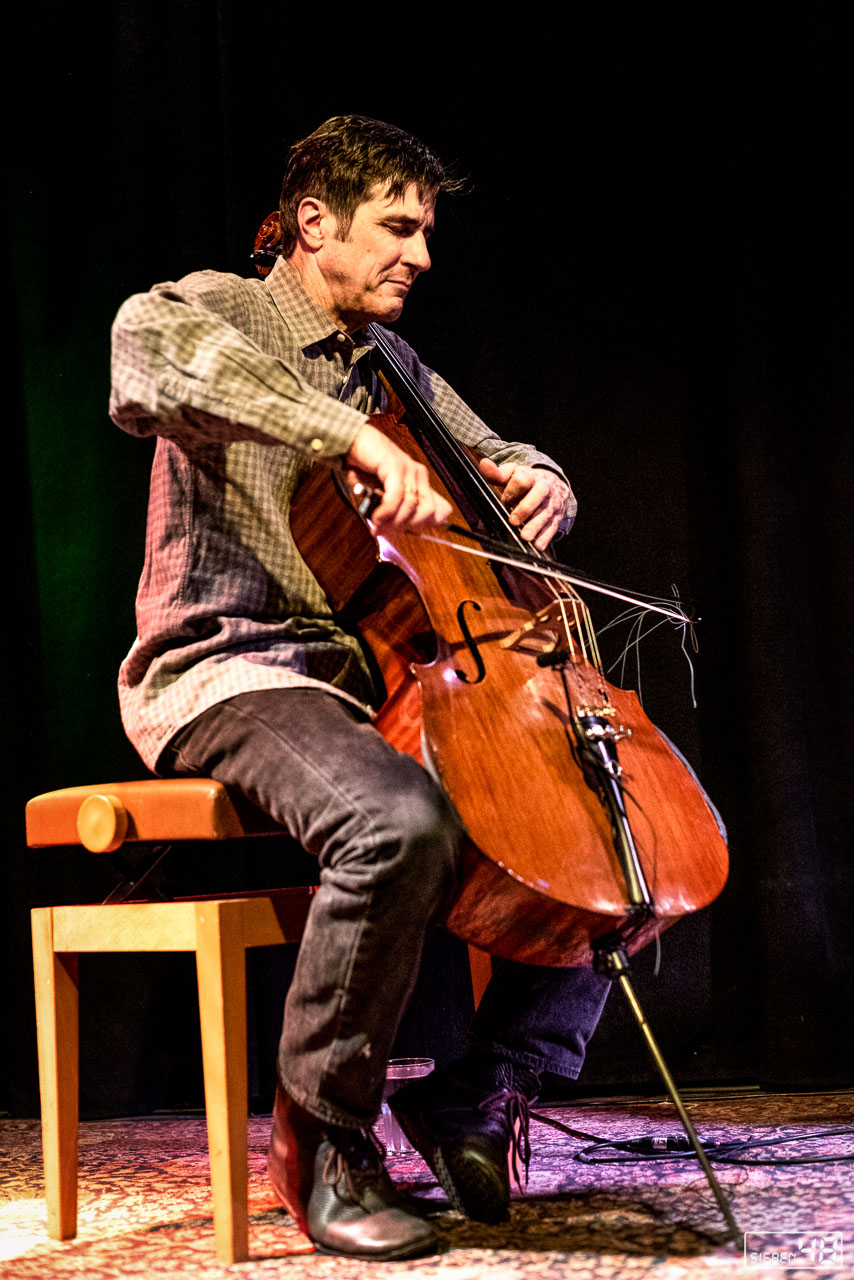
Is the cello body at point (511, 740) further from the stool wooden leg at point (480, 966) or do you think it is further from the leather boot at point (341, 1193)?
the stool wooden leg at point (480, 966)

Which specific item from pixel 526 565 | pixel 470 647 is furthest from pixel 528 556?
pixel 470 647

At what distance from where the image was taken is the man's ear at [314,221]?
5.98ft

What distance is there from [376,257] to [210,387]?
1.63 ft

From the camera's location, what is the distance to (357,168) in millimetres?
1821

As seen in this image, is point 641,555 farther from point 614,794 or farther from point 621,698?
point 614,794

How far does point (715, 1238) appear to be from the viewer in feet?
4.42

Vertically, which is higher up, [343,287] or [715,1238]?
[343,287]

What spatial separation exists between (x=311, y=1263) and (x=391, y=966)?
337mm

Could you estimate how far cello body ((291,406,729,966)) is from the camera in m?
1.30

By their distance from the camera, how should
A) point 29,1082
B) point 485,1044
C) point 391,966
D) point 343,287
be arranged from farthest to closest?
1. point 29,1082
2. point 343,287
3. point 485,1044
4. point 391,966

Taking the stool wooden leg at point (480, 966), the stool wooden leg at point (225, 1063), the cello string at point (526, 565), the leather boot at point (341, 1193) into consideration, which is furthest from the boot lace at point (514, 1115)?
the cello string at point (526, 565)

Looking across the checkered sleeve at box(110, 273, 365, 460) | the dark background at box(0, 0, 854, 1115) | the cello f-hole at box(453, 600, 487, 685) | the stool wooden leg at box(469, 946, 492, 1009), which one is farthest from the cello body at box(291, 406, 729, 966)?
the dark background at box(0, 0, 854, 1115)

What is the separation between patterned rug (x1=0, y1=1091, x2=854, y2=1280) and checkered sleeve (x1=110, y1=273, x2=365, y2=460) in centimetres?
89

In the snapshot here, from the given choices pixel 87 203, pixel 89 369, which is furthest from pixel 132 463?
pixel 87 203
